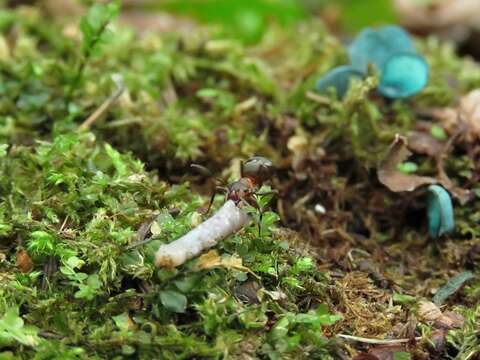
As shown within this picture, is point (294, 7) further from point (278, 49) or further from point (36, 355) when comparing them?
point (36, 355)

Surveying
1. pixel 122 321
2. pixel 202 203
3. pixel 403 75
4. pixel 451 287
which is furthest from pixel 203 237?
pixel 403 75

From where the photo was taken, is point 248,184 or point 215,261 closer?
point 215,261

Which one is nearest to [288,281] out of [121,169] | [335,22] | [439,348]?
[439,348]

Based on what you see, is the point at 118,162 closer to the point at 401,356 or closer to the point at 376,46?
the point at 401,356

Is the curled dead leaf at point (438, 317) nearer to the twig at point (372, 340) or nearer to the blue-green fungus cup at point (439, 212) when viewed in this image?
the twig at point (372, 340)

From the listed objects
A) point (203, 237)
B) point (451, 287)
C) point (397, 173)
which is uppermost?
point (203, 237)

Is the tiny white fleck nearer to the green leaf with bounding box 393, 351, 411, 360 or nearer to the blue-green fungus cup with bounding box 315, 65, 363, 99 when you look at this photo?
the blue-green fungus cup with bounding box 315, 65, 363, 99
